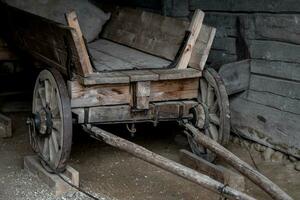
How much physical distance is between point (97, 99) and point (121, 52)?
1.09 metres

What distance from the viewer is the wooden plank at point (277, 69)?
4281 mm

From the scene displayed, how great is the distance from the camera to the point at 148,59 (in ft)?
14.7

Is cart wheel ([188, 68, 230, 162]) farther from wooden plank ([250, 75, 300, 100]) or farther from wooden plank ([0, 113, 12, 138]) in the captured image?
wooden plank ([0, 113, 12, 138])

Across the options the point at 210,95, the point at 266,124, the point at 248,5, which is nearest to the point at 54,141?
the point at 210,95

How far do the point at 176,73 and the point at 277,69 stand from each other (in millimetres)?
1040

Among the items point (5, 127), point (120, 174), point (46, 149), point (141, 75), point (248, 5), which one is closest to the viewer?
point (141, 75)

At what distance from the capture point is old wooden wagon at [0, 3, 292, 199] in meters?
3.71

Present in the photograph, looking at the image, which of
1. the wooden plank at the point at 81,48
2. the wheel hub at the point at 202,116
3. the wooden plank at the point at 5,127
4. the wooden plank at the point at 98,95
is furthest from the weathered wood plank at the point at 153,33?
the wooden plank at the point at 5,127

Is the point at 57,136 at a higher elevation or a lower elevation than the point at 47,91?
lower

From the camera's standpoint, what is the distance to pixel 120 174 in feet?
14.3

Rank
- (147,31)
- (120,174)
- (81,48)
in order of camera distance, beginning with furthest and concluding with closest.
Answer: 1. (147,31)
2. (120,174)
3. (81,48)

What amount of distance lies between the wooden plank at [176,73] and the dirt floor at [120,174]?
0.88m

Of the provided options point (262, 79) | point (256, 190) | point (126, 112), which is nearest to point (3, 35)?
point (126, 112)

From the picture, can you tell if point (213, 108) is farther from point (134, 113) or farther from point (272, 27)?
point (272, 27)
